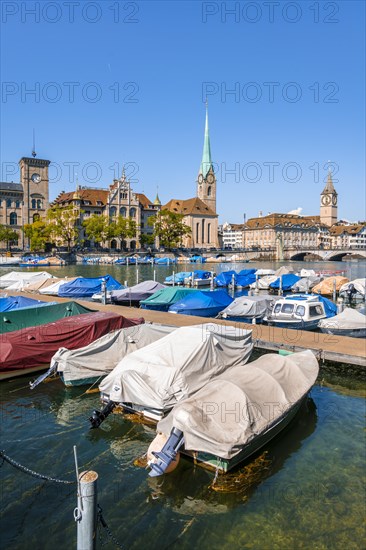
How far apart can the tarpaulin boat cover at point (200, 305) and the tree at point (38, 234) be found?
296 ft

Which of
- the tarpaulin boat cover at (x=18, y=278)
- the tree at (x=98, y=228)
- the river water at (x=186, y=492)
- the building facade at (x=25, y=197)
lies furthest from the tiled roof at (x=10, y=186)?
the river water at (x=186, y=492)

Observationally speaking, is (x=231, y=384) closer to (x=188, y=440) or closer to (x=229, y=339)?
(x=188, y=440)

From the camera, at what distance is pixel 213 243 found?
6865 inches

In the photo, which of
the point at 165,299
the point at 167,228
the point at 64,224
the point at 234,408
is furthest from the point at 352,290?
the point at 167,228

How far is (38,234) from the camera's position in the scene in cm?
11544

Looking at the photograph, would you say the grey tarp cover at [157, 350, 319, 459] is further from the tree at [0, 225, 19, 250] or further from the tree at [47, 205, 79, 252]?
the tree at [0, 225, 19, 250]

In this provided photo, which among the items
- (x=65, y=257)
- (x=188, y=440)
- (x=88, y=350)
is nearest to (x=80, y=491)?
(x=188, y=440)

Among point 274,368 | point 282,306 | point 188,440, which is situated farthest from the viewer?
point 282,306

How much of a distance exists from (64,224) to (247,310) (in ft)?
317

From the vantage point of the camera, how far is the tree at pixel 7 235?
11722 centimetres

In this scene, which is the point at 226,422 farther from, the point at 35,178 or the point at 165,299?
the point at 35,178

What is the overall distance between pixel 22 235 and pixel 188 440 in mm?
131323

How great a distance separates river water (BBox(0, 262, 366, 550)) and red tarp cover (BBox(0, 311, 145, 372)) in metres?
3.31

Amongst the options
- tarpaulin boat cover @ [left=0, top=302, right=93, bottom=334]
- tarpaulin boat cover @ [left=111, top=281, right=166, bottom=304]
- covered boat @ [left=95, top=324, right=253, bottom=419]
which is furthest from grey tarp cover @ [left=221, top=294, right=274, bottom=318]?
covered boat @ [left=95, top=324, right=253, bottom=419]
